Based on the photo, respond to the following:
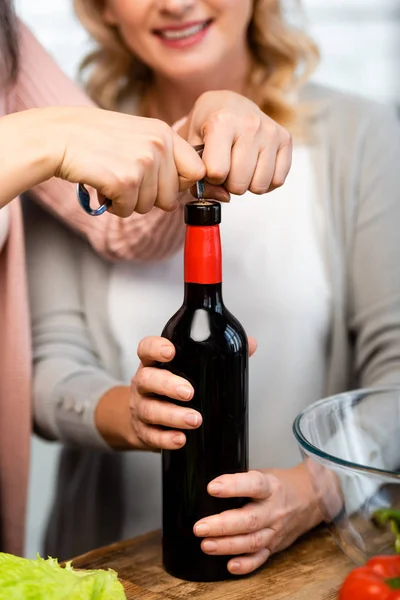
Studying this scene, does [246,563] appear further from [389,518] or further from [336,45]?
[336,45]

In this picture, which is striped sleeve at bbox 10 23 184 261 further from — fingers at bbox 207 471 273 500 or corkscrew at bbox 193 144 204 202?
fingers at bbox 207 471 273 500

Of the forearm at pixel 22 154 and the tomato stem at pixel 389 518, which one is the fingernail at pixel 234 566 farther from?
the forearm at pixel 22 154

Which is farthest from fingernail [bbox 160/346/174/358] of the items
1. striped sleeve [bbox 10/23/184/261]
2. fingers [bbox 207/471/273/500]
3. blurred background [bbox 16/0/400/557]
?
blurred background [bbox 16/0/400/557]

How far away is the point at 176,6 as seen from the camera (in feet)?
4.15

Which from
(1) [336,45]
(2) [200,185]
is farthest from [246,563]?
(1) [336,45]

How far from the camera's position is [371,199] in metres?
→ 1.41

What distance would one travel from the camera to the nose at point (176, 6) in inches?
49.8

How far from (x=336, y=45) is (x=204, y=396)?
262 centimetres

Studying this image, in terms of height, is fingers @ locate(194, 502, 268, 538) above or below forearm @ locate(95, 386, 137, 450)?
below

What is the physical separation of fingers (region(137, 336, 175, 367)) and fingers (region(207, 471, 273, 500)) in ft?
0.48

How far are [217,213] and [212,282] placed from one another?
7 cm

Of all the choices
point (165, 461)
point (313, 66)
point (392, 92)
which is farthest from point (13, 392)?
point (392, 92)

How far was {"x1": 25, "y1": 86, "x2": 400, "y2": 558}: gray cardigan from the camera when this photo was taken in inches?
53.6

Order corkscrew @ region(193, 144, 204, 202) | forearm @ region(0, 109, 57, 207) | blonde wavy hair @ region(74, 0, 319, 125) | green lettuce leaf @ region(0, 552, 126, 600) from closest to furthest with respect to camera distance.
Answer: green lettuce leaf @ region(0, 552, 126, 600), forearm @ region(0, 109, 57, 207), corkscrew @ region(193, 144, 204, 202), blonde wavy hair @ region(74, 0, 319, 125)
